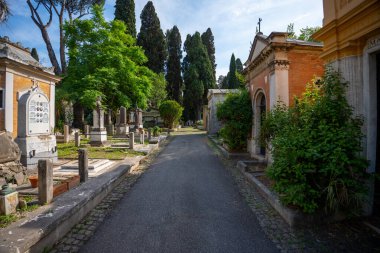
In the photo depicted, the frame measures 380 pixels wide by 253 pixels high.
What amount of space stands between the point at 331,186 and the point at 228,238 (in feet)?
6.15

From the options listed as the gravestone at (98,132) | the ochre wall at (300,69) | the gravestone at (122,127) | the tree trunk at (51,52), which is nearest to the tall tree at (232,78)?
the gravestone at (122,127)

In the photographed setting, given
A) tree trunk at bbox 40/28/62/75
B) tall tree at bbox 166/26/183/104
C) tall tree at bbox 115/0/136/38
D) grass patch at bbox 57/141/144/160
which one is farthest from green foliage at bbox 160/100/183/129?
grass patch at bbox 57/141/144/160

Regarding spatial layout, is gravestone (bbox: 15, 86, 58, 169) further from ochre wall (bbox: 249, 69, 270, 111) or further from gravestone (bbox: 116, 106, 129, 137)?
gravestone (bbox: 116, 106, 129, 137)

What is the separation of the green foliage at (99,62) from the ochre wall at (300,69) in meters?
14.2

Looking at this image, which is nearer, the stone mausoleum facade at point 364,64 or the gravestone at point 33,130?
the stone mausoleum facade at point 364,64

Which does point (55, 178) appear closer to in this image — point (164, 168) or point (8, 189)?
point (8, 189)

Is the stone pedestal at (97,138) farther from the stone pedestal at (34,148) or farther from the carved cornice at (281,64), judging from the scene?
the carved cornice at (281,64)

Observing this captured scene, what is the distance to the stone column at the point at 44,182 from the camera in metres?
4.18

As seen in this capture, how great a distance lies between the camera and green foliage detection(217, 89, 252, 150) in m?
10.9

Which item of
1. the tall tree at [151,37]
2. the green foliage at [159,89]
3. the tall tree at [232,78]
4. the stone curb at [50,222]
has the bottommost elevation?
the stone curb at [50,222]

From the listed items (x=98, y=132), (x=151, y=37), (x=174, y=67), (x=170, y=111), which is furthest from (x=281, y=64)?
(x=174, y=67)

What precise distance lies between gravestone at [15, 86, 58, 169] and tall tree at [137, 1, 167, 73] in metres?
31.4

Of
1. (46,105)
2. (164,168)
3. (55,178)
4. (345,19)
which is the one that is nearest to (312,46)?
(345,19)

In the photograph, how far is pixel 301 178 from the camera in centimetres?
386
